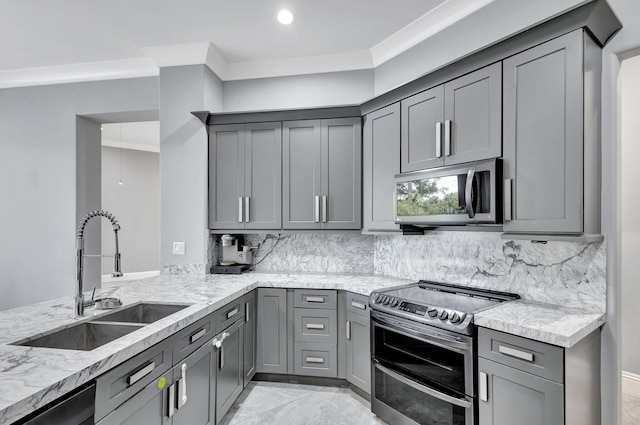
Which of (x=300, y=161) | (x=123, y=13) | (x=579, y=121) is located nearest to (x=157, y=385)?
(x=300, y=161)

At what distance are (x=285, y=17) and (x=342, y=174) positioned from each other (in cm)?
134

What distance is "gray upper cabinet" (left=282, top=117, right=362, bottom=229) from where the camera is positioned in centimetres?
317

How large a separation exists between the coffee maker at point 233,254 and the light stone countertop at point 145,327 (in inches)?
12.5

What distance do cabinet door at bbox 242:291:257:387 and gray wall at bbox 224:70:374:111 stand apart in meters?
1.91

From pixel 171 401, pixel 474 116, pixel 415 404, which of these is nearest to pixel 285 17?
pixel 474 116

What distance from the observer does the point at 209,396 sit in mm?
2150

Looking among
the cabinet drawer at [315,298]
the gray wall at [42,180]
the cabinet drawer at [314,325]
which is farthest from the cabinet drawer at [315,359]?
A: the gray wall at [42,180]

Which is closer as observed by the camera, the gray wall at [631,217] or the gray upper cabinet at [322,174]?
the gray wall at [631,217]

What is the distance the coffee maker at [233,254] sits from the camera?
343cm

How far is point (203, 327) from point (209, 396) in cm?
44

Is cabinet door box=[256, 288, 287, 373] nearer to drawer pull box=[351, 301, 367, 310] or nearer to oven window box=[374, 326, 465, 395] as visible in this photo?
drawer pull box=[351, 301, 367, 310]

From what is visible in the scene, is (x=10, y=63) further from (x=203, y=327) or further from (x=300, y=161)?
(x=203, y=327)

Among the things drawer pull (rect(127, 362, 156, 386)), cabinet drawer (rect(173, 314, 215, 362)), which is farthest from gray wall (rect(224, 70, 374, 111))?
drawer pull (rect(127, 362, 156, 386))

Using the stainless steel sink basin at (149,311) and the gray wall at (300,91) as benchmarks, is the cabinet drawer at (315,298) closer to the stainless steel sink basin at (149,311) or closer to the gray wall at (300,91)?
the stainless steel sink basin at (149,311)
